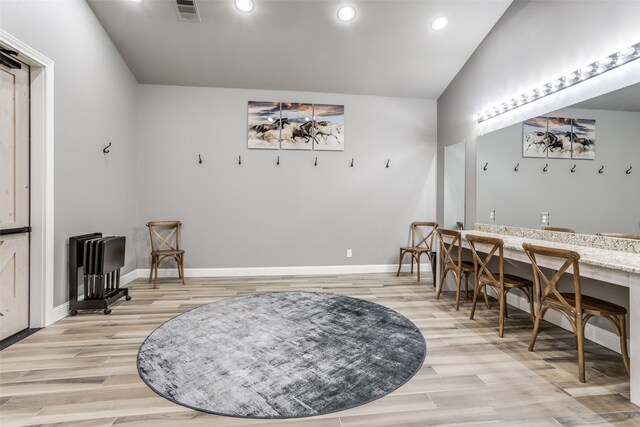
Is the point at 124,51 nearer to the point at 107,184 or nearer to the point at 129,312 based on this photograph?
the point at 107,184

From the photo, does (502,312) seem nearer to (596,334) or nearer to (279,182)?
(596,334)

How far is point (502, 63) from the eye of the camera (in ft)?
11.9

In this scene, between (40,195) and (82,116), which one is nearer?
(40,195)

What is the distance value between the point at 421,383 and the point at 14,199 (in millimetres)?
3477

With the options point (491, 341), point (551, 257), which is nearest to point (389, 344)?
point (491, 341)

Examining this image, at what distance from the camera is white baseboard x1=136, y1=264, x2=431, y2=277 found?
450 cm

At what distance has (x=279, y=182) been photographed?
4.68 m

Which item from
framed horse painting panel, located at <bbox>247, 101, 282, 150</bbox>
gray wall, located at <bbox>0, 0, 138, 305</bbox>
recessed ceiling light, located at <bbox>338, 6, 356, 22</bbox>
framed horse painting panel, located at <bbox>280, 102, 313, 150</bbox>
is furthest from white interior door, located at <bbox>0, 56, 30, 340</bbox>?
recessed ceiling light, located at <bbox>338, 6, 356, 22</bbox>

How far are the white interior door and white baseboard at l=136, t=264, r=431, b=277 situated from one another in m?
1.91

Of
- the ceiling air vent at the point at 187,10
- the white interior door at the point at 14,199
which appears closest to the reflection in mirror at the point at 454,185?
the ceiling air vent at the point at 187,10

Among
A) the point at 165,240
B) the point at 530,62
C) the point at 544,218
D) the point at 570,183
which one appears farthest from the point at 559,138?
the point at 165,240

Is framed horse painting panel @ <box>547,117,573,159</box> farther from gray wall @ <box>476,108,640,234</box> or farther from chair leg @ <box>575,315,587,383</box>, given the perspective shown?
chair leg @ <box>575,315,587,383</box>

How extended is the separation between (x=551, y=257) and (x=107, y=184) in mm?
4629

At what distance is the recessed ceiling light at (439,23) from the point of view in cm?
356
